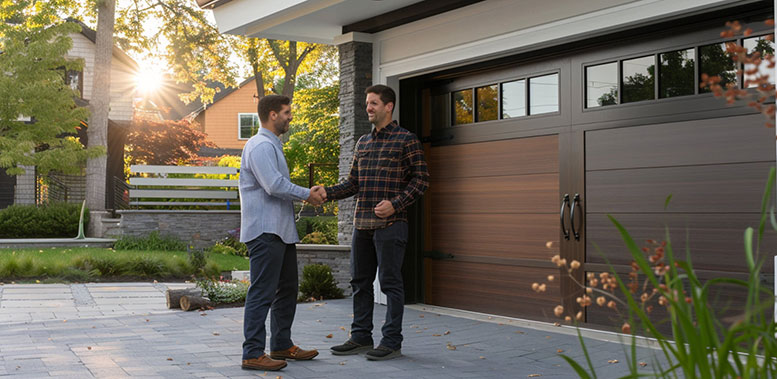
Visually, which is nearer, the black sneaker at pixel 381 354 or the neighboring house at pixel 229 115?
the black sneaker at pixel 381 354

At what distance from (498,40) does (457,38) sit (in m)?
0.58

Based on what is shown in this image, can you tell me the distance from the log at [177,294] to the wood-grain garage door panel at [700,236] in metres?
4.11

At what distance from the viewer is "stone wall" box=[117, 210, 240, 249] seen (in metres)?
17.0

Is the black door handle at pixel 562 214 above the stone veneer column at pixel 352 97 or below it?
below

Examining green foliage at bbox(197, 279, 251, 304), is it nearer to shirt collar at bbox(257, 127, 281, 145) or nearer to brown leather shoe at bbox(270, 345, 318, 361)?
brown leather shoe at bbox(270, 345, 318, 361)

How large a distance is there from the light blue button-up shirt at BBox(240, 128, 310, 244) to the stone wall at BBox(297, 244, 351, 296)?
3.86m

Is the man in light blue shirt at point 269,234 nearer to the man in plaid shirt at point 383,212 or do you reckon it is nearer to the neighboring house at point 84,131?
the man in plaid shirt at point 383,212

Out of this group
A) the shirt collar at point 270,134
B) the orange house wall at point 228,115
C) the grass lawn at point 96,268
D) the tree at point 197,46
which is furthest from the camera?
the orange house wall at point 228,115

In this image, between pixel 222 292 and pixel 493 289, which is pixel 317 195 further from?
pixel 222 292

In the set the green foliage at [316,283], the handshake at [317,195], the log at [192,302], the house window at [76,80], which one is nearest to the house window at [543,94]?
the handshake at [317,195]

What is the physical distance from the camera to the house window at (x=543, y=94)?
6926mm

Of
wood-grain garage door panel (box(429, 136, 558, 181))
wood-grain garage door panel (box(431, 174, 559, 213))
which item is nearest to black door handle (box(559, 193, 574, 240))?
wood-grain garage door panel (box(431, 174, 559, 213))

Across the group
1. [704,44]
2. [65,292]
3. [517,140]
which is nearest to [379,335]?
[517,140]

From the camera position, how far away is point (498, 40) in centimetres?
708
